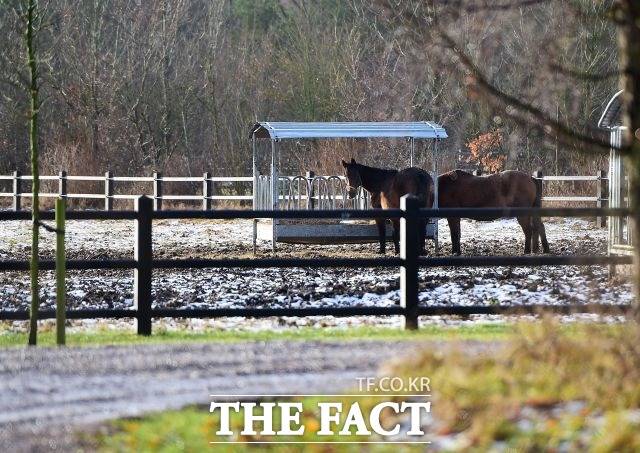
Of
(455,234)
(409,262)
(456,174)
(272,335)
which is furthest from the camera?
(456,174)

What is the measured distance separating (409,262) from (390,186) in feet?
41.3

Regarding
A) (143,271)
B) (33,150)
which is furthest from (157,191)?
(33,150)

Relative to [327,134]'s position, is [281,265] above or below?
below

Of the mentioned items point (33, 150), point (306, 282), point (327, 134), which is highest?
point (327, 134)

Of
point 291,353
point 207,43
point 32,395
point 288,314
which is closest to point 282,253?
point 288,314

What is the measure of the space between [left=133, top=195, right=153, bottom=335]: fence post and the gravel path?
1.59 m

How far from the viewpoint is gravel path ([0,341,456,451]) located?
23.5 feet

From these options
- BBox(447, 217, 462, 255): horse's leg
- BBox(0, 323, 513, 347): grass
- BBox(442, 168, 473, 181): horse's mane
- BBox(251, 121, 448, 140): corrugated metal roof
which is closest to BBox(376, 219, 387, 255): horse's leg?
BBox(447, 217, 462, 255): horse's leg

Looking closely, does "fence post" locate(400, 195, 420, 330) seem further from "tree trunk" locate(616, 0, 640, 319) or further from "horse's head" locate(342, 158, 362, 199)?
"horse's head" locate(342, 158, 362, 199)

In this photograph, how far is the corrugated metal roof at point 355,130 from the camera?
2478 centimetres

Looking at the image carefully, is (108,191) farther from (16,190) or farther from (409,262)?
(409,262)

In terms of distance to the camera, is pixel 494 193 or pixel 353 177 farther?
pixel 494 193

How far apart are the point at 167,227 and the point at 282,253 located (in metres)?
9.29

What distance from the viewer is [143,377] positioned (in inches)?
334
